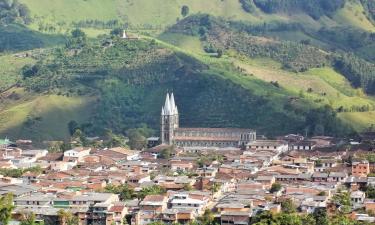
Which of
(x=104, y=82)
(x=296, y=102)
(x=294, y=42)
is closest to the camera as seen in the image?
(x=296, y=102)

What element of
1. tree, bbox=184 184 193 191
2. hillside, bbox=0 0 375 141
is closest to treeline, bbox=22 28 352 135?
hillside, bbox=0 0 375 141

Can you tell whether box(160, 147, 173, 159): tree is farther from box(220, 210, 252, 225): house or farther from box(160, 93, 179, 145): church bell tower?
box(220, 210, 252, 225): house

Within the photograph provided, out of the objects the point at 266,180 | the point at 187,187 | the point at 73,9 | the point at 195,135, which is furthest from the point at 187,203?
the point at 73,9

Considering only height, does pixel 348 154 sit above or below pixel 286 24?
below

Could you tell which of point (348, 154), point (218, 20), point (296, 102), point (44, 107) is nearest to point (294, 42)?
point (218, 20)

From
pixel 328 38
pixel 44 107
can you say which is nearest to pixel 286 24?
pixel 328 38

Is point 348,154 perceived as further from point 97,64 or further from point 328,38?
point 328,38

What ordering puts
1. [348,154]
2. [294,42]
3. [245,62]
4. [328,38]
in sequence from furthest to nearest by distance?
[328,38] → [294,42] → [245,62] → [348,154]

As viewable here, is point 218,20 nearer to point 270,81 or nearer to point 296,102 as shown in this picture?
point 270,81

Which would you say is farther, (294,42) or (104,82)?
(294,42)
